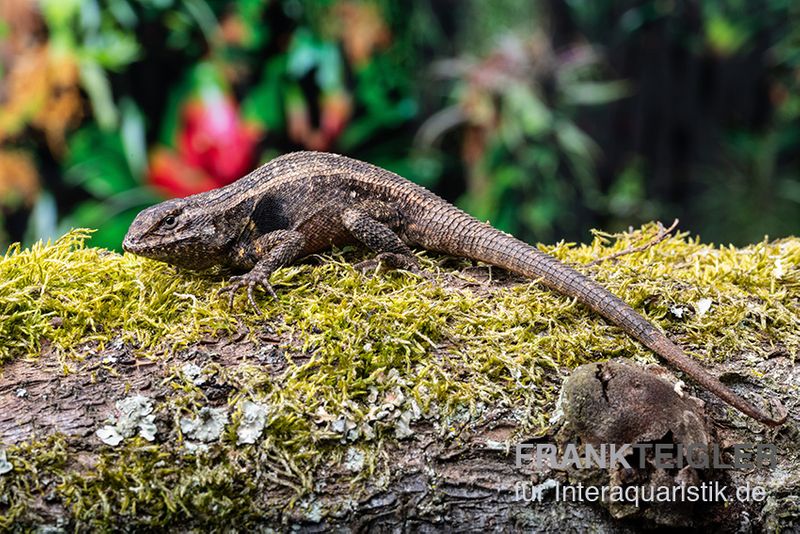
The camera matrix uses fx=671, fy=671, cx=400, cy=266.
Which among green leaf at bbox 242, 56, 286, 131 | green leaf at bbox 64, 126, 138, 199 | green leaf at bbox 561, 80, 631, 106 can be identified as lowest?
green leaf at bbox 64, 126, 138, 199

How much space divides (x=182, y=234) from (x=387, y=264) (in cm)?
99

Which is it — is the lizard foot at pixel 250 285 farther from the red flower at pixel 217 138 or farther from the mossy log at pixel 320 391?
the red flower at pixel 217 138

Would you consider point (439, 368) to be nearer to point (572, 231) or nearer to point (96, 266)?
point (96, 266)

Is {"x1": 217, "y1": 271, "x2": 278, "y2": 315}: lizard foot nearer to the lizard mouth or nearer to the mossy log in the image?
the mossy log

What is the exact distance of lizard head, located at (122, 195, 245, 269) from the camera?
314cm

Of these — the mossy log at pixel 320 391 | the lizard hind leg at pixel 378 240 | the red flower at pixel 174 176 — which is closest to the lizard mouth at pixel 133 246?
the mossy log at pixel 320 391

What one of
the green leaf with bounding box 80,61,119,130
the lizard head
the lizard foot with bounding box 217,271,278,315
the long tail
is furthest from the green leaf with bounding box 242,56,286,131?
the lizard foot with bounding box 217,271,278,315

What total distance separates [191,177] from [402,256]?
11.6 feet

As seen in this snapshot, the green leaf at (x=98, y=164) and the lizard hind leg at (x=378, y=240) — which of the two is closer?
the lizard hind leg at (x=378, y=240)

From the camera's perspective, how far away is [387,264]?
3.36m

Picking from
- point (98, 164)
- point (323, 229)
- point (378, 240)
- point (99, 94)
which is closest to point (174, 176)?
point (98, 164)

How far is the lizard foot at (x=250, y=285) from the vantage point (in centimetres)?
297

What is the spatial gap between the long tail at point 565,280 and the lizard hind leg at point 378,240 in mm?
201

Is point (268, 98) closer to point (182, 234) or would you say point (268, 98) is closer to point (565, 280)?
point (182, 234)
